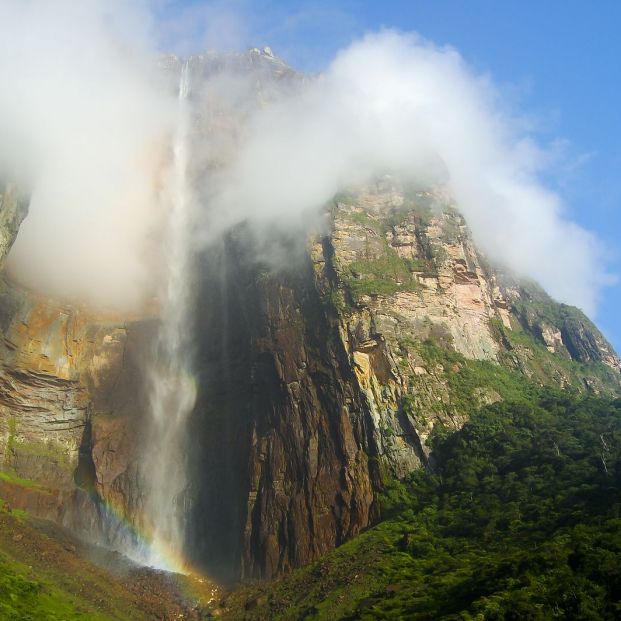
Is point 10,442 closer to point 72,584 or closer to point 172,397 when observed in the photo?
point 172,397

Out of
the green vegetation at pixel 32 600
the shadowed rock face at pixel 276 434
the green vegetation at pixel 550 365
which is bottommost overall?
the green vegetation at pixel 32 600

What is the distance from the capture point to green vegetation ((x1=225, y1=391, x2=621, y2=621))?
2891cm

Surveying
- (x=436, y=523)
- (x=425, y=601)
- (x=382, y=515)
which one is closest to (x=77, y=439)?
(x=382, y=515)

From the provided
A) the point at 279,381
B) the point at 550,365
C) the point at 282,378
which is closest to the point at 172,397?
the point at 279,381

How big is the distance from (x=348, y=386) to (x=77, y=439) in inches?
1180

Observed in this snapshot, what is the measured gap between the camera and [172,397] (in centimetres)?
6956

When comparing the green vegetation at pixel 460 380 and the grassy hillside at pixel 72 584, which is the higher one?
the green vegetation at pixel 460 380

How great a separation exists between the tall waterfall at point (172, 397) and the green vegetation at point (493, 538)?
16.1 metres

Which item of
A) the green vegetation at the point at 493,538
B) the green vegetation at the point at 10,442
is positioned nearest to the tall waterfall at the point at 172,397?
the green vegetation at the point at 10,442

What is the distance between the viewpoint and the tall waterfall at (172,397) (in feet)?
194

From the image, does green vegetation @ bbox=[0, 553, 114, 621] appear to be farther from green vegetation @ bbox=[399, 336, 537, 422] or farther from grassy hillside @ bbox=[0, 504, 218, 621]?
green vegetation @ bbox=[399, 336, 537, 422]

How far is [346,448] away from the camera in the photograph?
5194 centimetres

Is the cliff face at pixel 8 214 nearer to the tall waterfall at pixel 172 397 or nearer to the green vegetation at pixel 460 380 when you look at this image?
the tall waterfall at pixel 172 397

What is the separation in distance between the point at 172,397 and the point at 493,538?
40.9 meters
